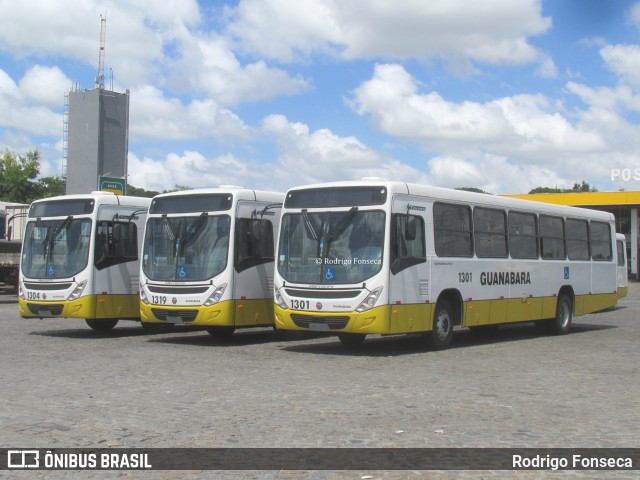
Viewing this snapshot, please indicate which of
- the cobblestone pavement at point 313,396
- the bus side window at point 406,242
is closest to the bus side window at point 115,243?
the cobblestone pavement at point 313,396

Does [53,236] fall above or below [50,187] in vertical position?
below

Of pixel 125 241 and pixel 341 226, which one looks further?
pixel 125 241

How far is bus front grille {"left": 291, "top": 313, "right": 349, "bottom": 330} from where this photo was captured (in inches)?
568

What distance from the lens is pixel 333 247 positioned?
48.4 feet

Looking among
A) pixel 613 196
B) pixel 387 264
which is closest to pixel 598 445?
pixel 387 264

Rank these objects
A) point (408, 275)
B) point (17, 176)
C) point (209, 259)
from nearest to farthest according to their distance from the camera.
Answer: point (408, 275) < point (209, 259) < point (17, 176)

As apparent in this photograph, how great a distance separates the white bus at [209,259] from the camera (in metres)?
16.2

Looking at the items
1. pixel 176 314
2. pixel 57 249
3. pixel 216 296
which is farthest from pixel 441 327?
pixel 57 249

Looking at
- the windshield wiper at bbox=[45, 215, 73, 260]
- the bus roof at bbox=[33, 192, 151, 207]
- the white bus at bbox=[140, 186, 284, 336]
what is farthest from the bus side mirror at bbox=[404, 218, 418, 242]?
the windshield wiper at bbox=[45, 215, 73, 260]

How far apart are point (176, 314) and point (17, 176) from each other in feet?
235

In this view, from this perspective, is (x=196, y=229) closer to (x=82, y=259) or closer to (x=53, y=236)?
(x=82, y=259)

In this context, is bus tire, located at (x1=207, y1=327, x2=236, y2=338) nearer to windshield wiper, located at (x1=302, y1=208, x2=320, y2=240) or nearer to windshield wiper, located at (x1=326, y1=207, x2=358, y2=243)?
windshield wiper, located at (x1=302, y1=208, x2=320, y2=240)

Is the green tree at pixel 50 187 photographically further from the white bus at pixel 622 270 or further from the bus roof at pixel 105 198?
the bus roof at pixel 105 198

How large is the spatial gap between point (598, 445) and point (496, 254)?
1024 centimetres
